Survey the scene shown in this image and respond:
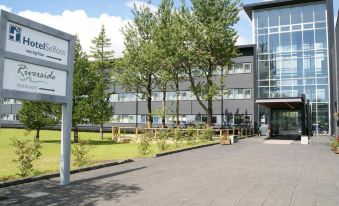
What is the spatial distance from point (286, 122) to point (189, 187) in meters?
39.1

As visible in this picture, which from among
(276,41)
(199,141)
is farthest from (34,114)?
(276,41)

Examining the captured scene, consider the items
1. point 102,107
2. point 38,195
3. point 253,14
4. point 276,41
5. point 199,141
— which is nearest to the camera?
point 38,195

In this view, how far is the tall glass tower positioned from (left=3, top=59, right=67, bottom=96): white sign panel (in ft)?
125

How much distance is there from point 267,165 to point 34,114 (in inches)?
927

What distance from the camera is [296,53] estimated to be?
46.6m

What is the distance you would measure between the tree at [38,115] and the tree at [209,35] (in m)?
13.1

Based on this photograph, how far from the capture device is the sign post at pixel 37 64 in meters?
8.91

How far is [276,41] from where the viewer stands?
48062 millimetres

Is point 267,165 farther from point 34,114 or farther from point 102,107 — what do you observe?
point 34,114

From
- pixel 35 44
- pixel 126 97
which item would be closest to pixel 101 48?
pixel 126 97

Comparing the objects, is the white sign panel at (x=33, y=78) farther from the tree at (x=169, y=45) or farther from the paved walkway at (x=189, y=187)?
the tree at (x=169, y=45)

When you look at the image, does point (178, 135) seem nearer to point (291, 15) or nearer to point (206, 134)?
point (206, 134)

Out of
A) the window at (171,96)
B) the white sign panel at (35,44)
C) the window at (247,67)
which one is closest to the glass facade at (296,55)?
the window at (247,67)

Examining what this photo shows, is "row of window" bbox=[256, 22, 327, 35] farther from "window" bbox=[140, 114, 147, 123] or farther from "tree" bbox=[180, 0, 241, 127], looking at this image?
"window" bbox=[140, 114, 147, 123]
